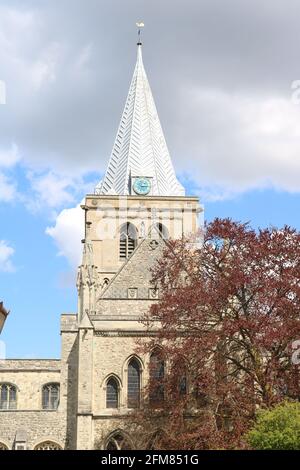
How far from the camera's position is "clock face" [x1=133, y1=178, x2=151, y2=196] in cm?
5931

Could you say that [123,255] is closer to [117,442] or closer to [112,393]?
[112,393]

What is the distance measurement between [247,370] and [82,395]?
9852 mm

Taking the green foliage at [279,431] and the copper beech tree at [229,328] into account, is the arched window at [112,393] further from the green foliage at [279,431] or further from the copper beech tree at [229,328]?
the green foliage at [279,431]

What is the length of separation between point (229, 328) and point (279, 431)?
5.26 m

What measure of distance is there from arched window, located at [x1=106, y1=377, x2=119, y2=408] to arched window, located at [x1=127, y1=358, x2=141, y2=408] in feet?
1.77

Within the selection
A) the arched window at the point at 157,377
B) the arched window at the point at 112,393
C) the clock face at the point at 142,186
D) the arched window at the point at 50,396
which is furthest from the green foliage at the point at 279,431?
the clock face at the point at 142,186

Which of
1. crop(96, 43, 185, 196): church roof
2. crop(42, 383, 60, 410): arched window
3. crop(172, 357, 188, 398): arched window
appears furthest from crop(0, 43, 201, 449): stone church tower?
crop(172, 357, 188, 398): arched window

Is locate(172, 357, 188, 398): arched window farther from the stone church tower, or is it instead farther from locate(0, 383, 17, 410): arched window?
locate(0, 383, 17, 410): arched window

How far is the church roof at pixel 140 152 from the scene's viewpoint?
198 feet

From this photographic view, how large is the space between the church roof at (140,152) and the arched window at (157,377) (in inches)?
902

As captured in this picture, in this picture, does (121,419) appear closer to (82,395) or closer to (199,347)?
(82,395)

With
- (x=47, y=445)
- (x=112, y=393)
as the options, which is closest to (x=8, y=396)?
(x=47, y=445)
